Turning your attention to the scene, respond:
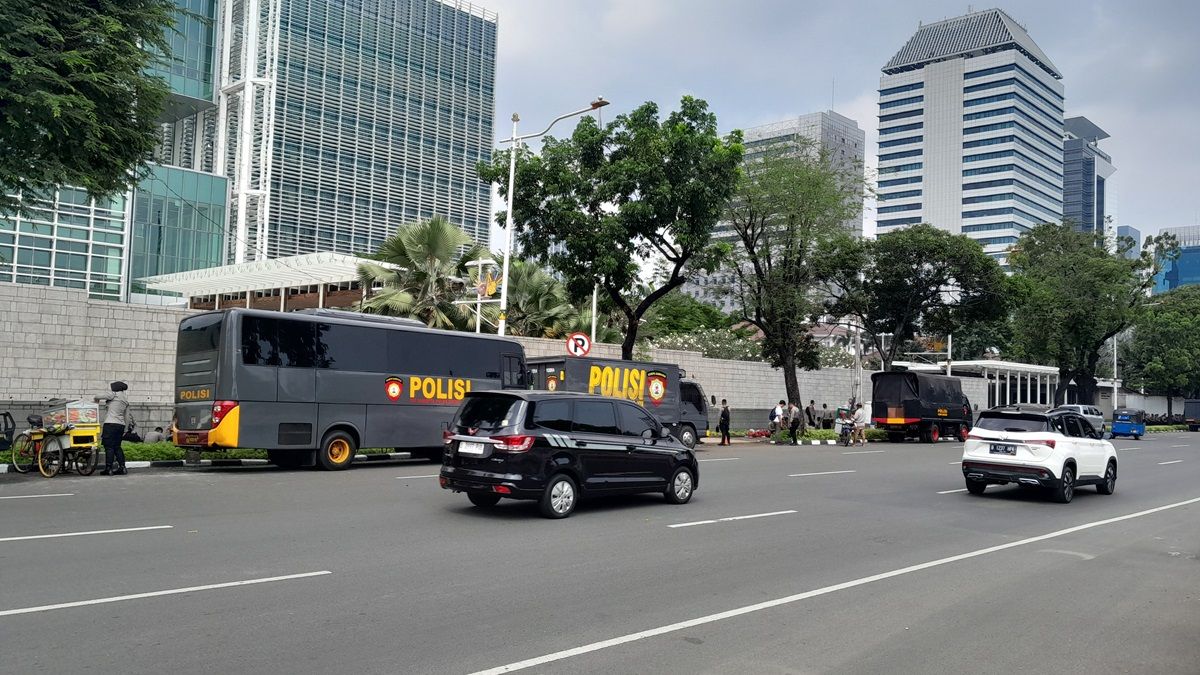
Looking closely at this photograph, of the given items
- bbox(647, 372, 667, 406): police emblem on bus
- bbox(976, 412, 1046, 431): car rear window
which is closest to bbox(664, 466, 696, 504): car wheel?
bbox(976, 412, 1046, 431): car rear window

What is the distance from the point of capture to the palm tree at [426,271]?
29.4 meters

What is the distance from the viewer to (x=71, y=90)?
45.5 ft

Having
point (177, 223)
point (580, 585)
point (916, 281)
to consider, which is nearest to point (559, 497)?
Answer: point (580, 585)

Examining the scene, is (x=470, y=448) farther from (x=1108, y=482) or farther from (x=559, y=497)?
(x=1108, y=482)

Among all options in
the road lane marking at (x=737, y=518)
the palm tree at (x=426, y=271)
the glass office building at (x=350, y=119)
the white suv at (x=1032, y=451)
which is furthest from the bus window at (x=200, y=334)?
the glass office building at (x=350, y=119)

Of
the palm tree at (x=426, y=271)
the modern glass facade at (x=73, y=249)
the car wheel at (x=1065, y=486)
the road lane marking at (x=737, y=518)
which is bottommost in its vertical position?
the road lane marking at (x=737, y=518)

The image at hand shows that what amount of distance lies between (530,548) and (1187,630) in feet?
20.1

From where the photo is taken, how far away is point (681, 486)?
1376 centimetres

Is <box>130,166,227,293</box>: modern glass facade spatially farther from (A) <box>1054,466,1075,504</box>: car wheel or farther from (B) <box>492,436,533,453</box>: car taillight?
(A) <box>1054,466,1075,504</box>: car wheel

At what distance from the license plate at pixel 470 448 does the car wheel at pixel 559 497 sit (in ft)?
3.29

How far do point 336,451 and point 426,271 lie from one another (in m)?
12.1

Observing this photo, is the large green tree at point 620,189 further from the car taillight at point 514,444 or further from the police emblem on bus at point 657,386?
the car taillight at point 514,444

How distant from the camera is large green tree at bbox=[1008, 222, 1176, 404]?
52.1 metres

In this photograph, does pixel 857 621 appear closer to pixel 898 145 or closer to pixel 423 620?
pixel 423 620
